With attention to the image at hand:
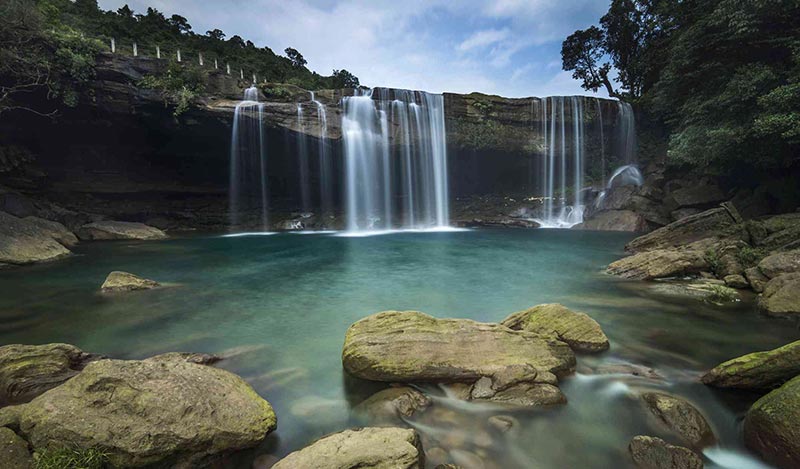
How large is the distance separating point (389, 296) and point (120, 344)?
5.34 m

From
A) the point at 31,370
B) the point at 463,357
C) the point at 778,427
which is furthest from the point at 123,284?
the point at 778,427

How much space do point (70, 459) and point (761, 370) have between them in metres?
6.33

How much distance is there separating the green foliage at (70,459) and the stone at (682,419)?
4.89 m

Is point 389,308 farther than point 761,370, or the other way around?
point 389,308

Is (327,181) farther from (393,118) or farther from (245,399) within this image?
(245,399)

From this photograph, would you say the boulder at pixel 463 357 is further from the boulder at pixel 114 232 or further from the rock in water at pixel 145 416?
the boulder at pixel 114 232

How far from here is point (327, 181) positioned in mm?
26969

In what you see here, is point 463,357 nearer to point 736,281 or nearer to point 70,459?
point 70,459

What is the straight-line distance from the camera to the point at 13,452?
2.59m

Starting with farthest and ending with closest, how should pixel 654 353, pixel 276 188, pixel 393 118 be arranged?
pixel 276 188
pixel 393 118
pixel 654 353

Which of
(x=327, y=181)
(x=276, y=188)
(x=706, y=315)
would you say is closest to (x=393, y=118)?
(x=327, y=181)

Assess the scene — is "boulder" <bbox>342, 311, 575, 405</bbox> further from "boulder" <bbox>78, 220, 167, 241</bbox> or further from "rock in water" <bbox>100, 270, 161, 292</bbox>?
"boulder" <bbox>78, 220, 167, 241</bbox>

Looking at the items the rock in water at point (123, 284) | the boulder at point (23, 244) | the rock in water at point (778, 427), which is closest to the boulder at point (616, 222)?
the rock in water at point (778, 427)

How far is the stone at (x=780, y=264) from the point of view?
7.49m
